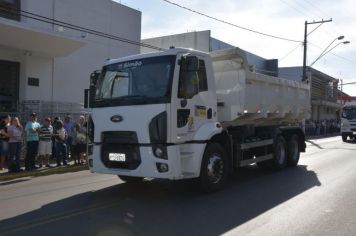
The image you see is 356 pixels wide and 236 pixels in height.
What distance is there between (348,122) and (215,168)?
83.7 ft

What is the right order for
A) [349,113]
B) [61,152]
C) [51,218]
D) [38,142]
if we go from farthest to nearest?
1. [349,113]
2. [61,152]
3. [38,142]
4. [51,218]

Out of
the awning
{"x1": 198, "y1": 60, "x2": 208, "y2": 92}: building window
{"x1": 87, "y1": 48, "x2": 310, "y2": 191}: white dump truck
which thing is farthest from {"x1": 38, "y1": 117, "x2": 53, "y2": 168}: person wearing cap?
{"x1": 198, "y1": 60, "x2": 208, "y2": 92}: building window

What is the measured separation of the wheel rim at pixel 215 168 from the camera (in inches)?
381

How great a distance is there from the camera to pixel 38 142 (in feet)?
47.1

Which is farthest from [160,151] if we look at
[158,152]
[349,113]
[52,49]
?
[349,113]

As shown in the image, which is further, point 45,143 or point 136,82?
point 45,143

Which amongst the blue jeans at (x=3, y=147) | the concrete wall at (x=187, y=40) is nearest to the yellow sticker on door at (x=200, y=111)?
the blue jeans at (x=3, y=147)

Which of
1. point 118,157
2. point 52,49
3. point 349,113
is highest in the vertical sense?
point 52,49

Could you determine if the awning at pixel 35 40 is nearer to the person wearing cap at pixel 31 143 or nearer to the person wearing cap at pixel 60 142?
the person wearing cap at pixel 60 142

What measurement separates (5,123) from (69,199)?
614 cm

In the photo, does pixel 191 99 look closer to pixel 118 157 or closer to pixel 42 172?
pixel 118 157

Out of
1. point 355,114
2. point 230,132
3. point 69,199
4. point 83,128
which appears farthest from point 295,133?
point 355,114

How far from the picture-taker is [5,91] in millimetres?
20938

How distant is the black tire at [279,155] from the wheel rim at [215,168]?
370 cm
